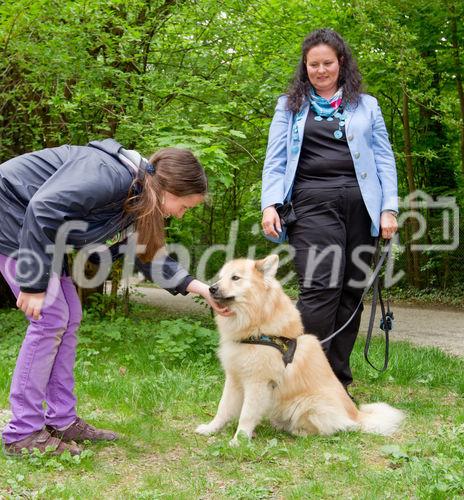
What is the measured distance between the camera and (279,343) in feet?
11.8

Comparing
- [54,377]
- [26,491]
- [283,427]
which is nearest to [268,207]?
[283,427]

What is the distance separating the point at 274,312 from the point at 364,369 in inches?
73.0

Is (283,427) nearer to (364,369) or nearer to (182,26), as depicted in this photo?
(364,369)

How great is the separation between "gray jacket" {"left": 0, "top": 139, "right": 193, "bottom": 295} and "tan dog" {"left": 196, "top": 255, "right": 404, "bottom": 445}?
0.85m

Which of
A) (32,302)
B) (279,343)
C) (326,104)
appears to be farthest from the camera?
(326,104)

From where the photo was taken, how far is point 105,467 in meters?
3.02

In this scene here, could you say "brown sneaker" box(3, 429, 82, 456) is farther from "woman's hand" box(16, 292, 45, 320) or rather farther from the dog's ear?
the dog's ear

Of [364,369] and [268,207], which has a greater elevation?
[268,207]

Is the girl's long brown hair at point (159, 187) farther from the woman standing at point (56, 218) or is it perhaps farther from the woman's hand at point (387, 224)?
the woman's hand at point (387, 224)

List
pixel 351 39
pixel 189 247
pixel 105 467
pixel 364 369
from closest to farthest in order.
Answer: pixel 105 467, pixel 364 369, pixel 351 39, pixel 189 247

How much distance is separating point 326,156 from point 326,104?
359 mm

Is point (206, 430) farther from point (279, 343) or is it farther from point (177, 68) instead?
point (177, 68)

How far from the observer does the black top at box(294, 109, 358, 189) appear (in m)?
3.98

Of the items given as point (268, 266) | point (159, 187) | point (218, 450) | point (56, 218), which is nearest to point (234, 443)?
point (218, 450)
